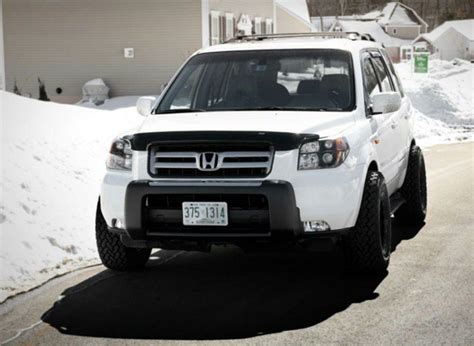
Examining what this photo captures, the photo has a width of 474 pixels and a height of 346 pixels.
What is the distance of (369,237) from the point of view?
729cm

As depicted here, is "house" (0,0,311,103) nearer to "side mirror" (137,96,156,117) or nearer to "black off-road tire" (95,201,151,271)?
"side mirror" (137,96,156,117)

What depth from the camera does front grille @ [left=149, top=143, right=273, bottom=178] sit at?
687cm

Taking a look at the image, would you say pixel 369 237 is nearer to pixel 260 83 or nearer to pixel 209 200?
pixel 209 200

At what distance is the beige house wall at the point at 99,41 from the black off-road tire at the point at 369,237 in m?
22.5

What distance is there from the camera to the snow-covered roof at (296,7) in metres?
39.2

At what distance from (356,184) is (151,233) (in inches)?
60.1

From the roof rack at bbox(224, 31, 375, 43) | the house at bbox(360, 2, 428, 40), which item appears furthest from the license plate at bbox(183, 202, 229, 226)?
the house at bbox(360, 2, 428, 40)

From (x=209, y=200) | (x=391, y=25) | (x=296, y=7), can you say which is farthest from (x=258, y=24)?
(x=391, y=25)

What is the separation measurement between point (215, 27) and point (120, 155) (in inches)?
958

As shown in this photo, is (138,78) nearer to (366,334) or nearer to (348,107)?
(348,107)

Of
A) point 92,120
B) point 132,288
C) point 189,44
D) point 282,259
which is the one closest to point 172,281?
point 132,288

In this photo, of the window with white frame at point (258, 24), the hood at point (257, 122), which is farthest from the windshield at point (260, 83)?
the window with white frame at point (258, 24)

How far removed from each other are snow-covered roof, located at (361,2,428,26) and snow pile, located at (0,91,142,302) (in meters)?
95.0

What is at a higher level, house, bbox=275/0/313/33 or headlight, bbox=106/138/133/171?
headlight, bbox=106/138/133/171
